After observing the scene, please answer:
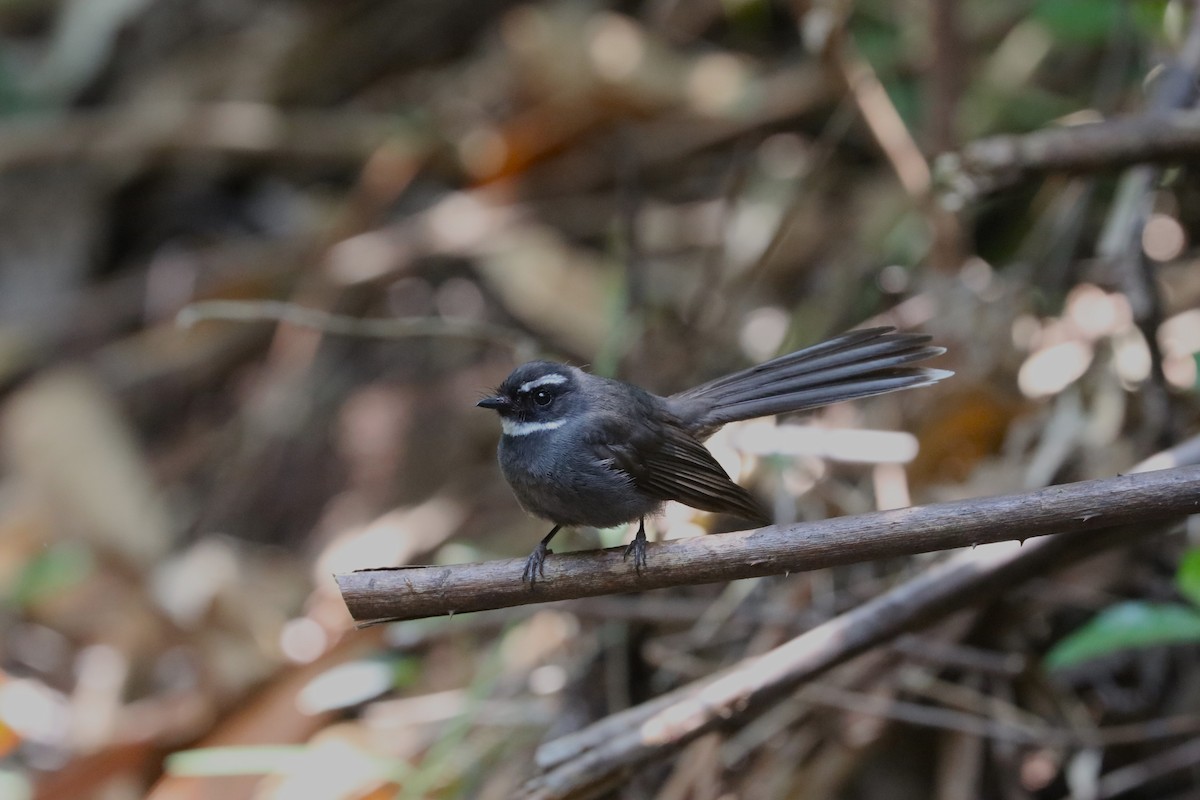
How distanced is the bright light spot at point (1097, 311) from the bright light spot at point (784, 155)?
1985 mm

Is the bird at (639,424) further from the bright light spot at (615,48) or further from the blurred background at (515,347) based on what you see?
the bright light spot at (615,48)

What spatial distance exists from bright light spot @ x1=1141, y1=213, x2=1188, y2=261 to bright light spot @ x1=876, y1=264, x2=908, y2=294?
107cm

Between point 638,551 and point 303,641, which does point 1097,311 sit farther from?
point 303,641

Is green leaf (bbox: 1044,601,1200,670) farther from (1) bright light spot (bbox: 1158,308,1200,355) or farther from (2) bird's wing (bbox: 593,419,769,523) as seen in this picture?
(1) bright light spot (bbox: 1158,308,1200,355)

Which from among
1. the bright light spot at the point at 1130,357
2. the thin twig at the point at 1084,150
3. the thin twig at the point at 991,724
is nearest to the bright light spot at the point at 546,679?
the thin twig at the point at 991,724

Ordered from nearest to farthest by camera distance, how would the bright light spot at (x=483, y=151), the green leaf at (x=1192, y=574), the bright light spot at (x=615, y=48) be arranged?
the green leaf at (x=1192, y=574)
the bright light spot at (x=615, y=48)
the bright light spot at (x=483, y=151)

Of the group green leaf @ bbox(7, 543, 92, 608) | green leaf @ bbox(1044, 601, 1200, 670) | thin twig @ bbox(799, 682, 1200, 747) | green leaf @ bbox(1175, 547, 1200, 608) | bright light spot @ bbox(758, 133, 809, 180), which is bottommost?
thin twig @ bbox(799, 682, 1200, 747)

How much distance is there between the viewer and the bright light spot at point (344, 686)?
13.4 ft

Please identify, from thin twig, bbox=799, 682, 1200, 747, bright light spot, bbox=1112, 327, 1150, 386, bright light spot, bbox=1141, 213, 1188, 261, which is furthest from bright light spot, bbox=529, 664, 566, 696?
bright light spot, bbox=1141, 213, 1188, 261

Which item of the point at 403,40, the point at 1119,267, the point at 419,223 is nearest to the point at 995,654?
the point at 1119,267

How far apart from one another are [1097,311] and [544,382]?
229 centimetres

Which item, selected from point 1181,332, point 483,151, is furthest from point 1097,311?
point 483,151

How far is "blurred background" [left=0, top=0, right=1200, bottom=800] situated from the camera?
3621 mm

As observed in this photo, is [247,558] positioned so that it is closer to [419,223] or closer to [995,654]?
[419,223]
